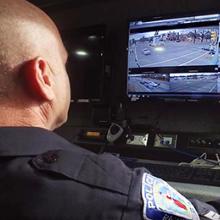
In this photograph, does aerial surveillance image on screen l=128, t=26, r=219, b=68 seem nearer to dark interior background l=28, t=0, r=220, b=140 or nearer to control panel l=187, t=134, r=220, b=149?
dark interior background l=28, t=0, r=220, b=140

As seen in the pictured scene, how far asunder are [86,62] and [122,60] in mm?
201

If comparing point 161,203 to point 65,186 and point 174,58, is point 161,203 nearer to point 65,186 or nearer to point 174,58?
point 65,186

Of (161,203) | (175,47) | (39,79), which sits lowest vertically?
(161,203)

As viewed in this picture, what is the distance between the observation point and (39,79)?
27.0 inches

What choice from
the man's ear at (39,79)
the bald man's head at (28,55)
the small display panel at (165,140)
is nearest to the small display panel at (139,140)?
the small display panel at (165,140)

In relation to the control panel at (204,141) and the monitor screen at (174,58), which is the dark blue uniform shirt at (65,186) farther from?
the monitor screen at (174,58)

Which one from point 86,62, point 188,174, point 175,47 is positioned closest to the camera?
point 188,174

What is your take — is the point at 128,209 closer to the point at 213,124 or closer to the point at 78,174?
the point at 78,174

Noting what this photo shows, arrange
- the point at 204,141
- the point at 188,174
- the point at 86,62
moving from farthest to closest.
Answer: the point at 86,62 < the point at 204,141 < the point at 188,174

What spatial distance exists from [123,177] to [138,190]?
0.03 meters

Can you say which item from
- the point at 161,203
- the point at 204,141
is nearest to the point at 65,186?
the point at 161,203

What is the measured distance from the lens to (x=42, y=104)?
27.5 inches

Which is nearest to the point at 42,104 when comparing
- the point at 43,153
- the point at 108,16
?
the point at 43,153

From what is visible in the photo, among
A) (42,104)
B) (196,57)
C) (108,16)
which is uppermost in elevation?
(108,16)
